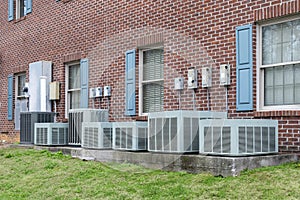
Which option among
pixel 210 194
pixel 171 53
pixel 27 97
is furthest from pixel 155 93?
pixel 27 97

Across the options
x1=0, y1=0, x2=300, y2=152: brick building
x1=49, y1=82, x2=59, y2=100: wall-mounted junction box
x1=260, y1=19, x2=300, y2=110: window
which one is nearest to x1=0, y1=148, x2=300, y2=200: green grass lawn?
x1=260, y1=19, x2=300, y2=110: window

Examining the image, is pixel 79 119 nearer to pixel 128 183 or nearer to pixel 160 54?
pixel 160 54

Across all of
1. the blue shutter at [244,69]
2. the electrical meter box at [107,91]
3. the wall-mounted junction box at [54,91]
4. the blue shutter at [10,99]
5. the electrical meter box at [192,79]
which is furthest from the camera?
the blue shutter at [10,99]

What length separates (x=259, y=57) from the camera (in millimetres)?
8117

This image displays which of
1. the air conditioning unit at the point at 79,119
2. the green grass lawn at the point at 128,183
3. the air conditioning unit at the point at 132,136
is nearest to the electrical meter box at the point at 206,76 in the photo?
the air conditioning unit at the point at 132,136

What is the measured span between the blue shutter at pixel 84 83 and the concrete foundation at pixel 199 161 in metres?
3.47

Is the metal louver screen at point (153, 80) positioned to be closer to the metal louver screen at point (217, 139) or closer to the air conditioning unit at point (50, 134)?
the air conditioning unit at point (50, 134)

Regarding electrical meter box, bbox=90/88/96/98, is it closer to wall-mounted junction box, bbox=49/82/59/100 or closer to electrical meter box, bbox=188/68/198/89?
wall-mounted junction box, bbox=49/82/59/100

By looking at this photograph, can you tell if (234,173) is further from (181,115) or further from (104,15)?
(104,15)

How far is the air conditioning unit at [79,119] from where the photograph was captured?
10.6 m

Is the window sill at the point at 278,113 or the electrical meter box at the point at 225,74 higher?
the electrical meter box at the point at 225,74

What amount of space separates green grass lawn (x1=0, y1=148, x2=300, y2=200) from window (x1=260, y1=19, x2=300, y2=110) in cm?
123

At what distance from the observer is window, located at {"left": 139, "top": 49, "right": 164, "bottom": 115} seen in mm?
10109

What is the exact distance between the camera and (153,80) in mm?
10234
